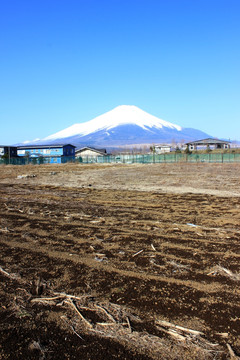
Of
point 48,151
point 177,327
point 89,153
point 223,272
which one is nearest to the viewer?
point 177,327

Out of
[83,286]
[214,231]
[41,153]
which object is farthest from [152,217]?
[41,153]

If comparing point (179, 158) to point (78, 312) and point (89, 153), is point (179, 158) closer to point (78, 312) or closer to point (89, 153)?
point (89, 153)

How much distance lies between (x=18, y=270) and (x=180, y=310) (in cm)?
235

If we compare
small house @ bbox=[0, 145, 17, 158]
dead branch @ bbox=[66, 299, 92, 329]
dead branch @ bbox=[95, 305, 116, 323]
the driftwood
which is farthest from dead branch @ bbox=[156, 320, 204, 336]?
small house @ bbox=[0, 145, 17, 158]

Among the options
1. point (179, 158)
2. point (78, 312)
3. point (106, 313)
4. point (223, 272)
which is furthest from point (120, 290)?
point (179, 158)

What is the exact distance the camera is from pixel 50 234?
5488mm

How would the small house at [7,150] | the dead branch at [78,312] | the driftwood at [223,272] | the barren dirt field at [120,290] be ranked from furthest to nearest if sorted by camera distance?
the small house at [7,150], the driftwood at [223,272], the dead branch at [78,312], the barren dirt field at [120,290]

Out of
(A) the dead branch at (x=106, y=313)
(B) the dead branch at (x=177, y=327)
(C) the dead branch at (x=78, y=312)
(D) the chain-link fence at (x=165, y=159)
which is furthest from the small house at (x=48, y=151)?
(B) the dead branch at (x=177, y=327)

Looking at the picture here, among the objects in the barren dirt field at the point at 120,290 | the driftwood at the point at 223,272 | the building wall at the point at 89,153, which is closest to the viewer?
the barren dirt field at the point at 120,290

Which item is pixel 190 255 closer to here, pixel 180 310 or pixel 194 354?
pixel 180 310

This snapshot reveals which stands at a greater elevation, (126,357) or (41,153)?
(41,153)

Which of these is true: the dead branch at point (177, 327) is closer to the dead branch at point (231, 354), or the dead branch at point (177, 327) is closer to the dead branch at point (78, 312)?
the dead branch at point (231, 354)

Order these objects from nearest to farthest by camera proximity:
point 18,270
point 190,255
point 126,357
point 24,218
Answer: point 126,357 < point 18,270 < point 190,255 < point 24,218

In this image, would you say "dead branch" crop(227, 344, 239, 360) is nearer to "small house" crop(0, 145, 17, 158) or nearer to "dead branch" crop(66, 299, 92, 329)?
"dead branch" crop(66, 299, 92, 329)
